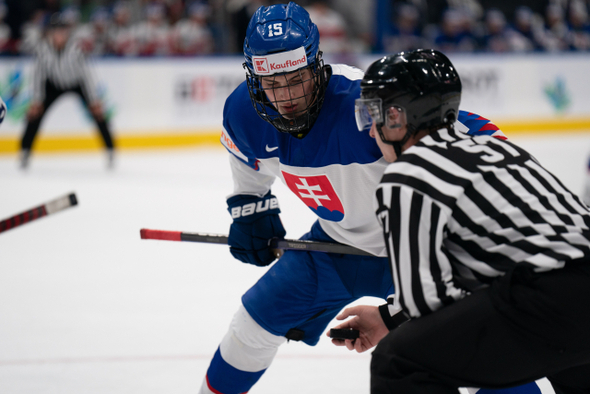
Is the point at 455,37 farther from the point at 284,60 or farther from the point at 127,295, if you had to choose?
the point at 284,60

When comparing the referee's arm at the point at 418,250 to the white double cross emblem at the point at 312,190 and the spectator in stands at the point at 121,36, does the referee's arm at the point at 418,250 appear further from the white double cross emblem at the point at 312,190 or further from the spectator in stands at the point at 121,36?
the spectator in stands at the point at 121,36

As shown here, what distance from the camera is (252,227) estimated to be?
217 cm

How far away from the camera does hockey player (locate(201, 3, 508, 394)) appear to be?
181 cm

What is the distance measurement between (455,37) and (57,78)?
5.71 m

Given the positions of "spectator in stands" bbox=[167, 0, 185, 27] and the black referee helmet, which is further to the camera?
"spectator in stands" bbox=[167, 0, 185, 27]

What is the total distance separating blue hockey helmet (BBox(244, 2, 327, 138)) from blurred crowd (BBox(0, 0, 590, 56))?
19.9ft

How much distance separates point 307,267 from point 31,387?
1.09 metres

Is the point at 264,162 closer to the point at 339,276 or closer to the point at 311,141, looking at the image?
the point at 311,141

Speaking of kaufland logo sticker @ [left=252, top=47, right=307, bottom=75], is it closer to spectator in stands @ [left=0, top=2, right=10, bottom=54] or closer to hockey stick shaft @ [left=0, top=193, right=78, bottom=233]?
hockey stick shaft @ [left=0, top=193, right=78, bottom=233]

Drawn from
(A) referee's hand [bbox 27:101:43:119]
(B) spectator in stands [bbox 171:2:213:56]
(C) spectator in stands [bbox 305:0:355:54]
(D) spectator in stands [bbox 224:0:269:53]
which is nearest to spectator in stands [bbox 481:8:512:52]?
(C) spectator in stands [bbox 305:0:355:54]

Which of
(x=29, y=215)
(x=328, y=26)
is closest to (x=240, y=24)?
(x=328, y=26)

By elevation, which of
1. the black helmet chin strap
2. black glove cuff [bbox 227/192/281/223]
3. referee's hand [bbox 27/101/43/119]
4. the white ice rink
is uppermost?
the black helmet chin strap

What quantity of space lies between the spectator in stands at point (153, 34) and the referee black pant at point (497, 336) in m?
7.72

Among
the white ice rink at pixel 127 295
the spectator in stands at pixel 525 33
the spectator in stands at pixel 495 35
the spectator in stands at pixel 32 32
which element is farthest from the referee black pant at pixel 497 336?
the spectator in stands at pixel 525 33
